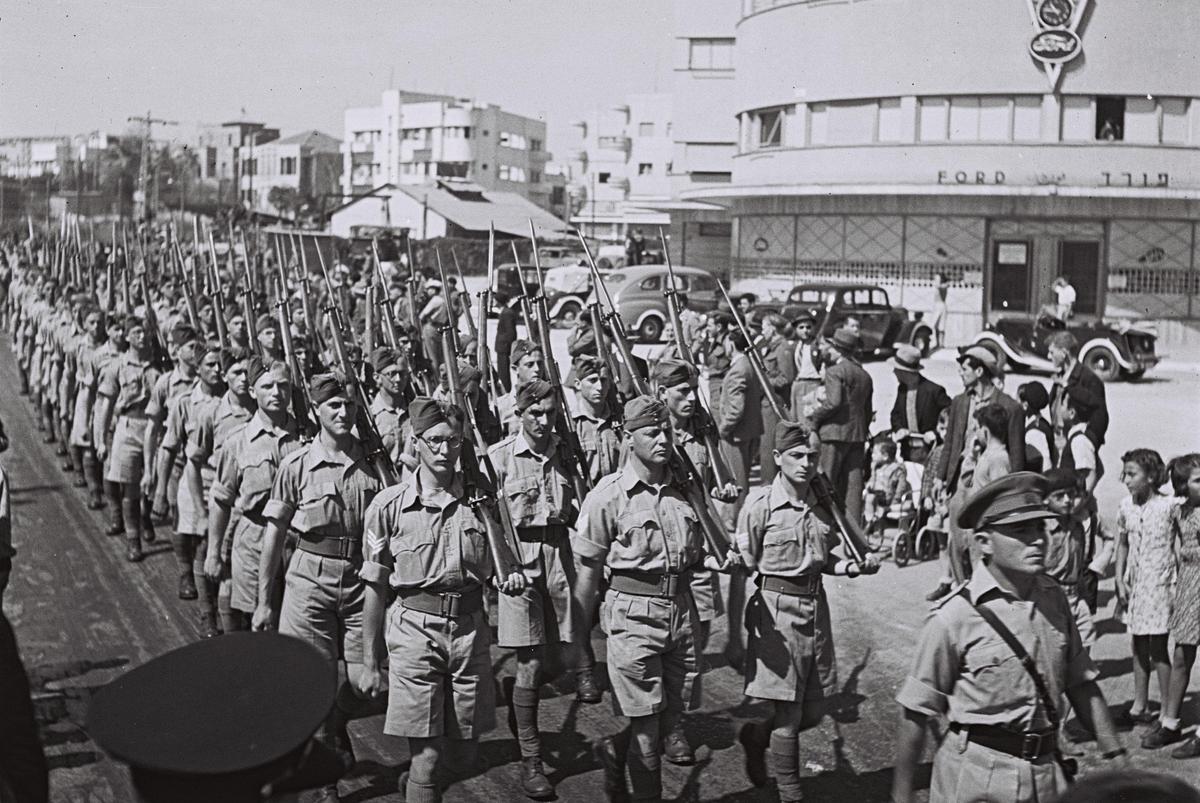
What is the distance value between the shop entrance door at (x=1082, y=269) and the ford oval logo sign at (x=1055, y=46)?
4.38m

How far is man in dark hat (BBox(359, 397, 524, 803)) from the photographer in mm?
5922

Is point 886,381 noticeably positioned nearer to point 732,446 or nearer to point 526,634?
point 732,446

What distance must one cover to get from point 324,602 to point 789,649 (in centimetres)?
218

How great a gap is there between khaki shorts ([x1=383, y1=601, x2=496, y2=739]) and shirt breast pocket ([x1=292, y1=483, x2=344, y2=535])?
940 millimetres

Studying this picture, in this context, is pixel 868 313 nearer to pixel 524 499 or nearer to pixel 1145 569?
pixel 1145 569

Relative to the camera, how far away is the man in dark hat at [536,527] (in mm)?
7051

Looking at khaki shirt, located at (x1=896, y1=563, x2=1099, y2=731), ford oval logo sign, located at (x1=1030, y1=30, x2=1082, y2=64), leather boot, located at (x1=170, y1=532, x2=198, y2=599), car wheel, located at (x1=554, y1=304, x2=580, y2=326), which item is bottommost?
leather boot, located at (x1=170, y1=532, x2=198, y2=599)

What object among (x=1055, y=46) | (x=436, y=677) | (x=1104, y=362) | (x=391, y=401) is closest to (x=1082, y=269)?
(x=1055, y=46)

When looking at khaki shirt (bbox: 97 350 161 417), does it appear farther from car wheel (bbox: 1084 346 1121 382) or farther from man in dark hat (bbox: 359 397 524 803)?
car wheel (bbox: 1084 346 1121 382)

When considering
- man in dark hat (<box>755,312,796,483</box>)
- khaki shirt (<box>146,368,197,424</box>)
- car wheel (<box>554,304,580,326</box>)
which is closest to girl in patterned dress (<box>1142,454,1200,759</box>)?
man in dark hat (<box>755,312,796,483</box>)

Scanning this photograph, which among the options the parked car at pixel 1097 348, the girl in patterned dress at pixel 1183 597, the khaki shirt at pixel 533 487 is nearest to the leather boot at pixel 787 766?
the khaki shirt at pixel 533 487

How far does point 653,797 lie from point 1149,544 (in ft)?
9.86

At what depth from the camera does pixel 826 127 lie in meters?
36.4

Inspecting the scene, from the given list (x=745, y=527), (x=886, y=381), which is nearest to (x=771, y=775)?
(x=745, y=527)
